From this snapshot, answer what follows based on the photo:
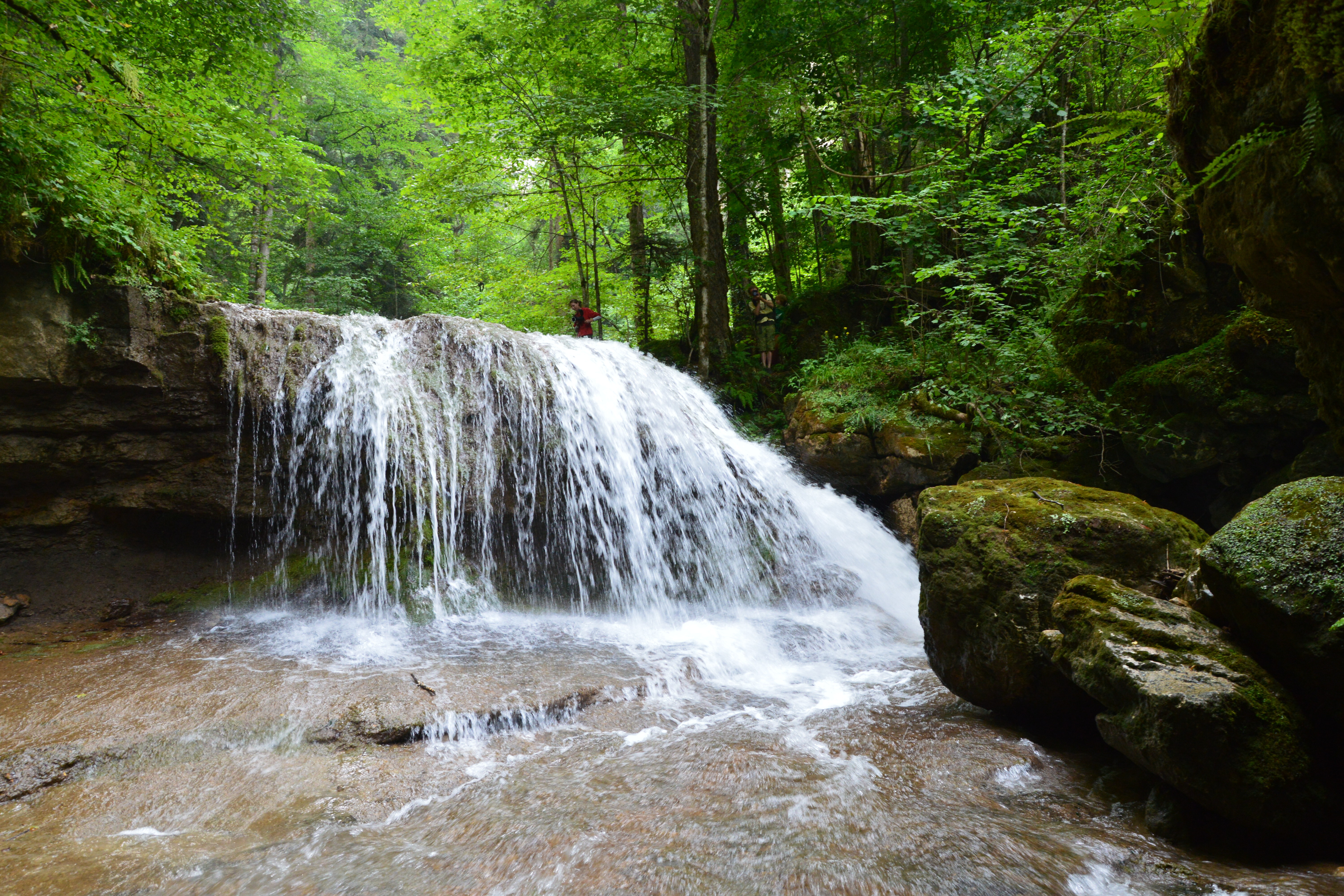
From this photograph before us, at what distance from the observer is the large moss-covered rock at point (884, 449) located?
8.38 m

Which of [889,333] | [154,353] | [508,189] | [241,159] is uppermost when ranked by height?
[508,189]

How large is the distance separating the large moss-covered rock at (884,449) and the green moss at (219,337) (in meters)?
7.45

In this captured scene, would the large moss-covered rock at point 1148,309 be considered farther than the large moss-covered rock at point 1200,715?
Yes

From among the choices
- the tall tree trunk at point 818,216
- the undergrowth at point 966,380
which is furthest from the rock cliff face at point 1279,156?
the tall tree trunk at point 818,216

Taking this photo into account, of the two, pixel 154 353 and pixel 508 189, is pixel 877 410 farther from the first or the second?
pixel 508 189

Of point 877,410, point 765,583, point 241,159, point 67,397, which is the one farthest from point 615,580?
point 241,159

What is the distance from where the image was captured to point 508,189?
1422cm

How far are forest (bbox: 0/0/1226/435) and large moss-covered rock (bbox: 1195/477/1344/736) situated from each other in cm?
176

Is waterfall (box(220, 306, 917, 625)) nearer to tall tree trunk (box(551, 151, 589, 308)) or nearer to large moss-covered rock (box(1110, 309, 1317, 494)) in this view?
large moss-covered rock (box(1110, 309, 1317, 494))

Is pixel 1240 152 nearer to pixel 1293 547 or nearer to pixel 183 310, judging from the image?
pixel 1293 547

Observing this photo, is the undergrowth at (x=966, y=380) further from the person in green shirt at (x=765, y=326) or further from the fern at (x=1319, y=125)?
the fern at (x=1319, y=125)

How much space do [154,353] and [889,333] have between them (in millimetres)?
10102

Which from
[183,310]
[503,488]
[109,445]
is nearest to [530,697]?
[503,488]

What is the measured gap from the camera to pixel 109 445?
6.48 metres
